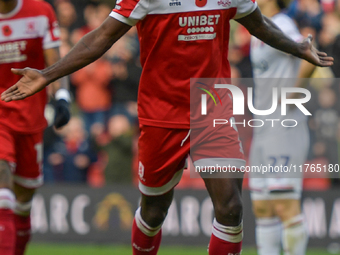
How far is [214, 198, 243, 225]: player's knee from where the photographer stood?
4398mm

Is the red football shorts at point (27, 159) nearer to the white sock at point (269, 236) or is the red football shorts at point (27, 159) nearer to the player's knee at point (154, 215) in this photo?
the player's knee at point (154, 215)

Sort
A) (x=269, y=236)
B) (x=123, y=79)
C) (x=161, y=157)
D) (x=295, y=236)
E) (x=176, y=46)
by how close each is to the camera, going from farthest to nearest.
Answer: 1. (x=123, y=79)
2. (x=269, y=236)
3. (x=295, y=236)
4. (x=161, y=157)
5. (x=176, y=46)

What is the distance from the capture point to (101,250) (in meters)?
8.59

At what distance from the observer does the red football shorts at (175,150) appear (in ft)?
15.1

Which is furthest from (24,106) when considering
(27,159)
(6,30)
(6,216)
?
(6,216)

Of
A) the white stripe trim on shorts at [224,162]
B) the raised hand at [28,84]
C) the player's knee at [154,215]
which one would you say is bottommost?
the player's knee at [154,215]

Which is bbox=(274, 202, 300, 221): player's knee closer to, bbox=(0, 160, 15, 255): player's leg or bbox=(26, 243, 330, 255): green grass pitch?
Result: bbox=(26, 243, 330, 255): green grass pitch

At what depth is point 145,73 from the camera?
4.71 meters

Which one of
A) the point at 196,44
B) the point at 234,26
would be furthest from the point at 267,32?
the point at 234,26

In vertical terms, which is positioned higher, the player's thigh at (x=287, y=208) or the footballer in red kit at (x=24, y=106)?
the footballer in red kit at (x=24, y=106)

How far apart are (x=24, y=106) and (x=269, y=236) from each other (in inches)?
107

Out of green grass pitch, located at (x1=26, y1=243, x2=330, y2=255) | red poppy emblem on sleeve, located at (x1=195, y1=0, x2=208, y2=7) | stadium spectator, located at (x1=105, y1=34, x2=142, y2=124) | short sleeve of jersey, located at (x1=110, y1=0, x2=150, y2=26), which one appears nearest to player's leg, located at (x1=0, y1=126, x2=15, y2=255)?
short sleeve of jersey, located at (x1=110, y1=0, x2=150, y2=26)

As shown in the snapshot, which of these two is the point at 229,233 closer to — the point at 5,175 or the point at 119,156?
the point at 5,175

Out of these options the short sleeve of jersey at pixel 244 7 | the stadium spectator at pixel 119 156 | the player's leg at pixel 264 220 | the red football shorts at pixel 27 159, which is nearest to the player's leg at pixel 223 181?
the short sleeve of jersey at pixel 244 7
